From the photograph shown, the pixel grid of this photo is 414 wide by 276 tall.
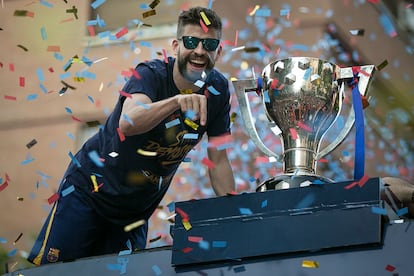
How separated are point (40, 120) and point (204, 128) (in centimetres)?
598

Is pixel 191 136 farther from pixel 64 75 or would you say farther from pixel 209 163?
pixel 64 75

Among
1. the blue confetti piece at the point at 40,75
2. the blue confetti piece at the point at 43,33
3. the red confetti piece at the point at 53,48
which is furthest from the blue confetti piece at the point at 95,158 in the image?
the blue confetti piece at the point at 40,75

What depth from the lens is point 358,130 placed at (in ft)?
7.76

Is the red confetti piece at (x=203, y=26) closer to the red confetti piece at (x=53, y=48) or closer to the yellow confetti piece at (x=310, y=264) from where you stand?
the yellow confetti piece at (x=310, y=264)

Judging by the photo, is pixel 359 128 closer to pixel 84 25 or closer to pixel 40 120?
pixel 84 25

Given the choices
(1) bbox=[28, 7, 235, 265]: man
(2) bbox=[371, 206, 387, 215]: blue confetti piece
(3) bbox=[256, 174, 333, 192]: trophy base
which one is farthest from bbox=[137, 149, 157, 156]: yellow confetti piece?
(2) bbox=[371, 206, 387, 215]: blue confetti piece

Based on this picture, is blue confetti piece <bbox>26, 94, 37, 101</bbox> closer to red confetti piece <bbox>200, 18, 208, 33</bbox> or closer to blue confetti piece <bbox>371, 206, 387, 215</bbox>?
red confetti piece <bbox>200, 18, 208, 33</bbox>

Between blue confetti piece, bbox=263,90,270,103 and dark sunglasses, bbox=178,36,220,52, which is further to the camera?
dark sunglasses, bbox=178,36,220,52

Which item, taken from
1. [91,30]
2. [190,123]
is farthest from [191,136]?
[91,30]

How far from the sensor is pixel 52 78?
28.7 feet

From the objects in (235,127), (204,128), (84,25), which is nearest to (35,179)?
(84,25)

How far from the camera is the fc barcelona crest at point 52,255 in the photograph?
9.27 feet

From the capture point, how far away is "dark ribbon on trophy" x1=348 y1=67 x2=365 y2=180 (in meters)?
2.29

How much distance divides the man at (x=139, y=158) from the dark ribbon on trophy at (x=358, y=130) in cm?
50
